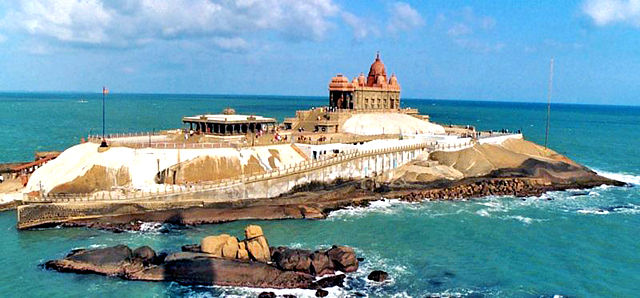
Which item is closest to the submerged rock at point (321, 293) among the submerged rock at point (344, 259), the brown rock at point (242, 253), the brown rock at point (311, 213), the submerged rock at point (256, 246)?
the submerged rock at point (344, 259)

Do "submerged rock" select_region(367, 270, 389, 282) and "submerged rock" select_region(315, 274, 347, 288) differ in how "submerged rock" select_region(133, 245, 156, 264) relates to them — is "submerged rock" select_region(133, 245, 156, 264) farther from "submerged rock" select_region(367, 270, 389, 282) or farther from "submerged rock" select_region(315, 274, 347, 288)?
"submerged rock" select_region(367, 270, 389, 282)

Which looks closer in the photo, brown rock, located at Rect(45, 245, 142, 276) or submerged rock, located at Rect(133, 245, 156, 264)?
brown rock, located at Rect(45, 245, 142, 276)

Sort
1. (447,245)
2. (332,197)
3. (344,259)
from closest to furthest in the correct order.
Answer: (344,259)
(447,245)
(332,197)

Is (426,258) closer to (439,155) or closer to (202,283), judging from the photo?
(202,283)

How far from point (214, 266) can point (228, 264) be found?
0.92 m

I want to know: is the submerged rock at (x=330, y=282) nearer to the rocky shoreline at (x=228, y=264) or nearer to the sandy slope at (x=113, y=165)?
the rocky shoreline at (x=228, y=264)

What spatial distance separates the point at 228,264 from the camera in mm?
36281

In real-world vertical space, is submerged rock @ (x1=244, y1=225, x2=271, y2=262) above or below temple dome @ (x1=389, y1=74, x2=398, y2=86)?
below

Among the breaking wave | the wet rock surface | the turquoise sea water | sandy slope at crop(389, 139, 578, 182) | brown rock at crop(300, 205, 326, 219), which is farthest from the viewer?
the breaking wave

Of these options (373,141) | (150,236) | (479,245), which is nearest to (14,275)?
(150,236)

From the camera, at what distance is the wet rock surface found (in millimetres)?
35438

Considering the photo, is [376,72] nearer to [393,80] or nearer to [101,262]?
[393,80]

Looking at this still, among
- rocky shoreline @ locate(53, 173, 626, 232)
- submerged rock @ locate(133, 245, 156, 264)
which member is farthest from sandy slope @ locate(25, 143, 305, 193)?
submerged rock @ locate(133, 245, 156, 264)

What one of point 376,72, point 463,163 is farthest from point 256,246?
point 376,72
